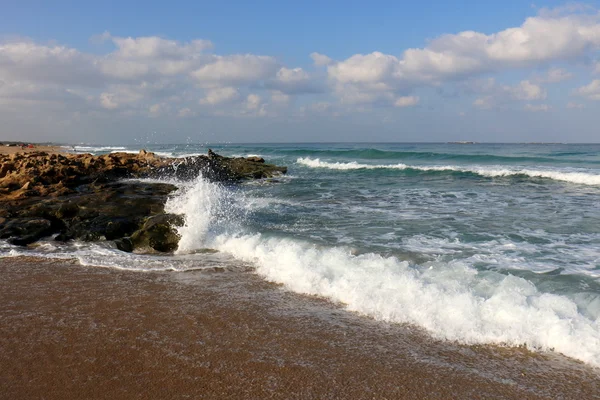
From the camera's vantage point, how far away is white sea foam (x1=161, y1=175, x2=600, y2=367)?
410 centimetres

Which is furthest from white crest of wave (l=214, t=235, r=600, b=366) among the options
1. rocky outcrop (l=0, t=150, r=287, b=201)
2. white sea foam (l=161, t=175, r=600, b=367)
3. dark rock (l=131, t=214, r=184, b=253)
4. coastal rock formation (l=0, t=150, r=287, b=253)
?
rocky outcrop (l=0, t=150, r=287, b=201)

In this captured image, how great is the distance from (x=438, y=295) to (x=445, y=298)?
0.11m

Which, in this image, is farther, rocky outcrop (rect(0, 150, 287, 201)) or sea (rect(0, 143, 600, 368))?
rocky outcrop (rect(0, 150, 287, 201))

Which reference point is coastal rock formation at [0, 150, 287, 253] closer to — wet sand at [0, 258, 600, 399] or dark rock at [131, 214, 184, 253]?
dark rock at [131, 214, 184, 253]

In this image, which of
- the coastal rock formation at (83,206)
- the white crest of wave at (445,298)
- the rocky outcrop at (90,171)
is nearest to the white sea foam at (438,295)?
the white crest of wave at (445,298)

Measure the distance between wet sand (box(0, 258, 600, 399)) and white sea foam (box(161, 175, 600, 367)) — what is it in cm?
22

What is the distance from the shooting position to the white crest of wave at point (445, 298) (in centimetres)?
409

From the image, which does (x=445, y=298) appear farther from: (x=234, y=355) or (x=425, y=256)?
(x=234, y=355)

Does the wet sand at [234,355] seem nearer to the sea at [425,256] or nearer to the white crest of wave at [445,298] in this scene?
the white crest of wave at [445,298]

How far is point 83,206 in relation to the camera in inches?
389

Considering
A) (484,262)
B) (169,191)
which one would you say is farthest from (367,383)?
(169,191)

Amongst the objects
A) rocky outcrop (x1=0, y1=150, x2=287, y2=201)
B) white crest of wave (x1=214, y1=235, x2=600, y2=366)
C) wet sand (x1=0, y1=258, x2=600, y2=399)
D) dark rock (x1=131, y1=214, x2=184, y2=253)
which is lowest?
wet sand (x1=0, y1=258, x2=600, y2=399)

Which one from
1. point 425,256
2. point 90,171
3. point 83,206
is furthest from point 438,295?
point 90,171

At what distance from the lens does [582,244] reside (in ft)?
24.8
